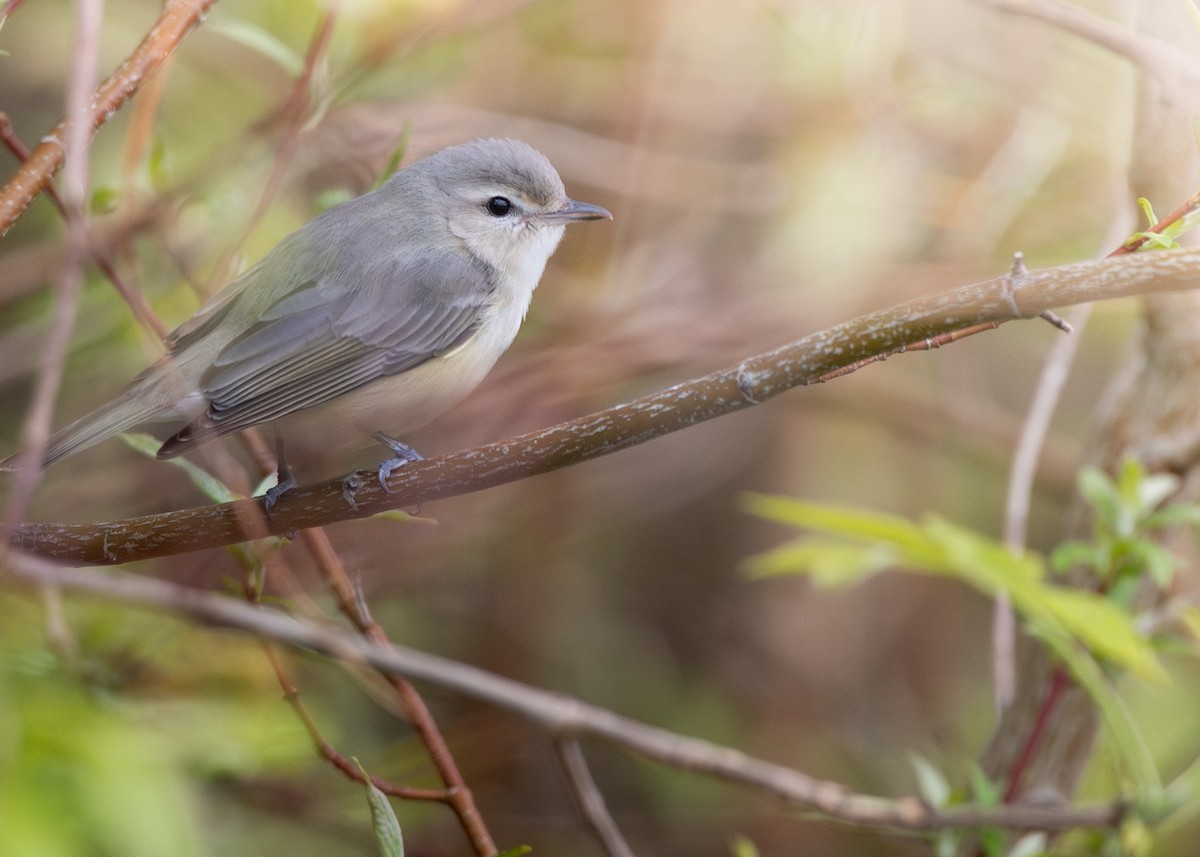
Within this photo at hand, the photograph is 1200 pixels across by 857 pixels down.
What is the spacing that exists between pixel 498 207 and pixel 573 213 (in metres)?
0.20

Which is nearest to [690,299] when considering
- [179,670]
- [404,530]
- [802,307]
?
[802,307]

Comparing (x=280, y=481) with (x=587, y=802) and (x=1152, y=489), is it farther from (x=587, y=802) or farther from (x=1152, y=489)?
(x=1152, y=489)

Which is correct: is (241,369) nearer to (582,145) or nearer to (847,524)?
(847,524)

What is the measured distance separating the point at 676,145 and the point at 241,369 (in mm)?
3059

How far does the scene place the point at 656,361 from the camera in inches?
165

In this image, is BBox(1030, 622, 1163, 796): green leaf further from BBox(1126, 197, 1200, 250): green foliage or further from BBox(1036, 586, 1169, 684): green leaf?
BBox(1126, 197, 1200, 250): green foliage

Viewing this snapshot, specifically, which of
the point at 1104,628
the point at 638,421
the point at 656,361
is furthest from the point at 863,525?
the point at 656,361

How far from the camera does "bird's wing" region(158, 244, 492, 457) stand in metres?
2.55

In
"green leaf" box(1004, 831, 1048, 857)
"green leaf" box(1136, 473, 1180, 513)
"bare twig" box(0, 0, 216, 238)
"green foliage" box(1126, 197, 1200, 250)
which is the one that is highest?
"bare twig" box(0, 0, 216, 238)

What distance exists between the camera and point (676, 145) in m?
5.18

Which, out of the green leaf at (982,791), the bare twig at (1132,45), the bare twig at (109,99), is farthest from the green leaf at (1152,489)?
the bare twig at (109,99)

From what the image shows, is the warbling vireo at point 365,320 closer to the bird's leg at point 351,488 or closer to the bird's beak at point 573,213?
the bird's beak at point 573,213

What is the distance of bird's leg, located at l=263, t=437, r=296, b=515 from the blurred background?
505mm

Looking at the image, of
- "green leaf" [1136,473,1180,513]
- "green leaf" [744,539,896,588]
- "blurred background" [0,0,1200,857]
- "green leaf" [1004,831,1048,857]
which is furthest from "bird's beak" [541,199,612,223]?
"green leaf" [1004,831,1048,857]
